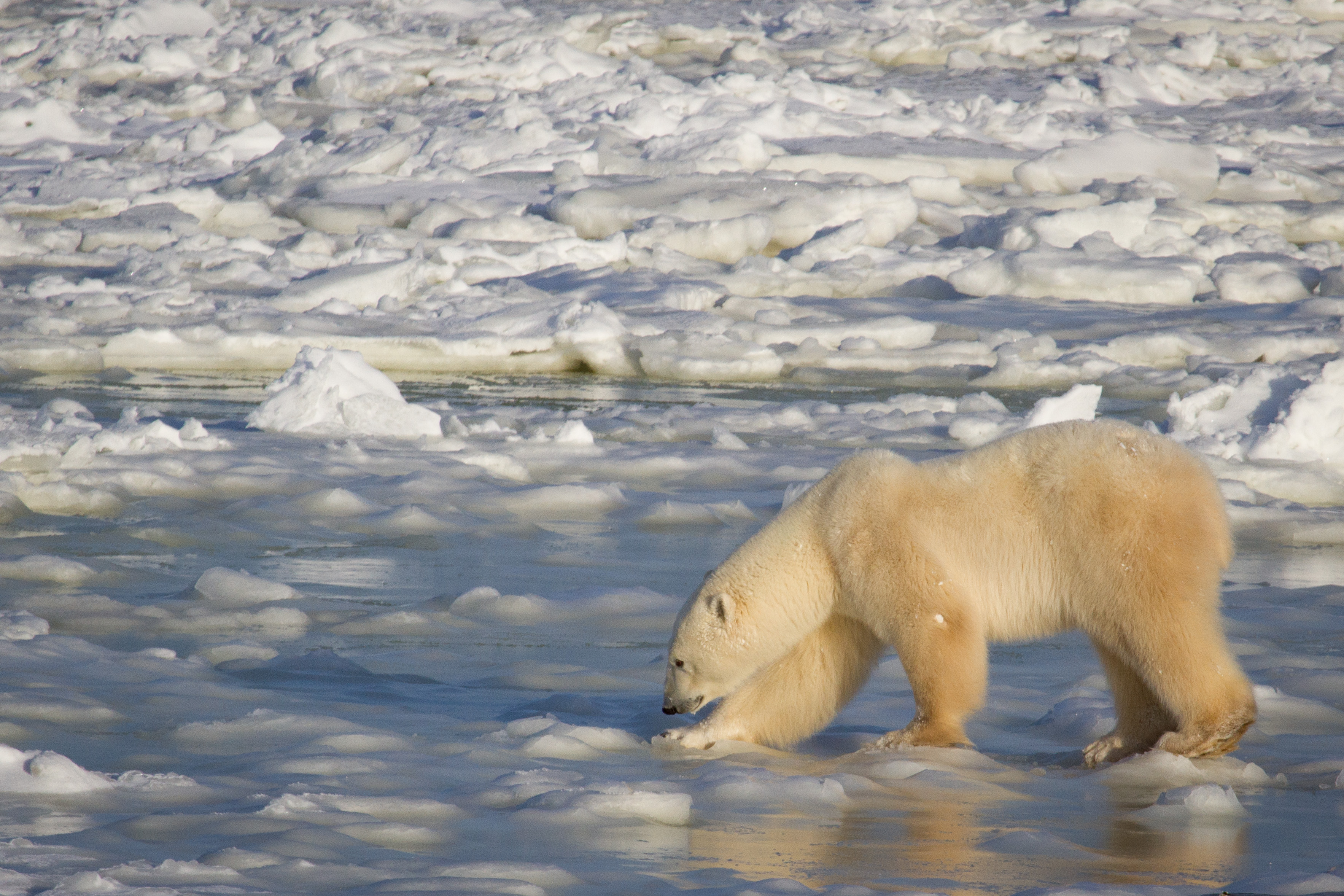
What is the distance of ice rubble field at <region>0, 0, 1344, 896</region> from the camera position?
9.14 feet

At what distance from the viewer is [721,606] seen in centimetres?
378

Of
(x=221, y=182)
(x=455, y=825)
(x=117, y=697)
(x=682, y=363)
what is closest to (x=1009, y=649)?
(x=455, y=825)

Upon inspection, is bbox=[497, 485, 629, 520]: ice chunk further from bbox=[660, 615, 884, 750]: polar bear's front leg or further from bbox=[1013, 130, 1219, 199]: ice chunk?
bbox=[1013, 130, 1219, 199]: ice chunk

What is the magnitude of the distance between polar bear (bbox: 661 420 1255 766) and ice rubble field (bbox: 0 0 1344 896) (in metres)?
0.17

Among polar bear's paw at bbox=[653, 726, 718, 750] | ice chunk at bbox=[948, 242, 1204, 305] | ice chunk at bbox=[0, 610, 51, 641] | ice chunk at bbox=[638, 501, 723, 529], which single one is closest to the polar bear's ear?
polar bear's paw at bbox=[653, 726, 718, 750]

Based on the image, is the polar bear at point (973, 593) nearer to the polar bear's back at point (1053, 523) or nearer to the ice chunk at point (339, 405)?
the polar bear's back at point (1053, 523)

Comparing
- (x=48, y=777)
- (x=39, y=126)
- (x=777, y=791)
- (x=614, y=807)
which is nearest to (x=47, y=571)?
(x=48, y=777)

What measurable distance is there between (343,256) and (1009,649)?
472 inches

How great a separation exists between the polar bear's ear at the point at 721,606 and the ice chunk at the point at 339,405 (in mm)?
4694

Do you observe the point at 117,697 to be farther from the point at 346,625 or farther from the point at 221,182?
the point at 221,182

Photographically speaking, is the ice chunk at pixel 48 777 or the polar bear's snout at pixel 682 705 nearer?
the ice chunk at pixel 48 777

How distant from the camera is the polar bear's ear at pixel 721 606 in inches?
148

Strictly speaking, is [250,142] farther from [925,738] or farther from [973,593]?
[925,738]

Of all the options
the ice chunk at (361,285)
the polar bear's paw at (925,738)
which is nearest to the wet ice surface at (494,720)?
the polar bear's paw at (925,738)
